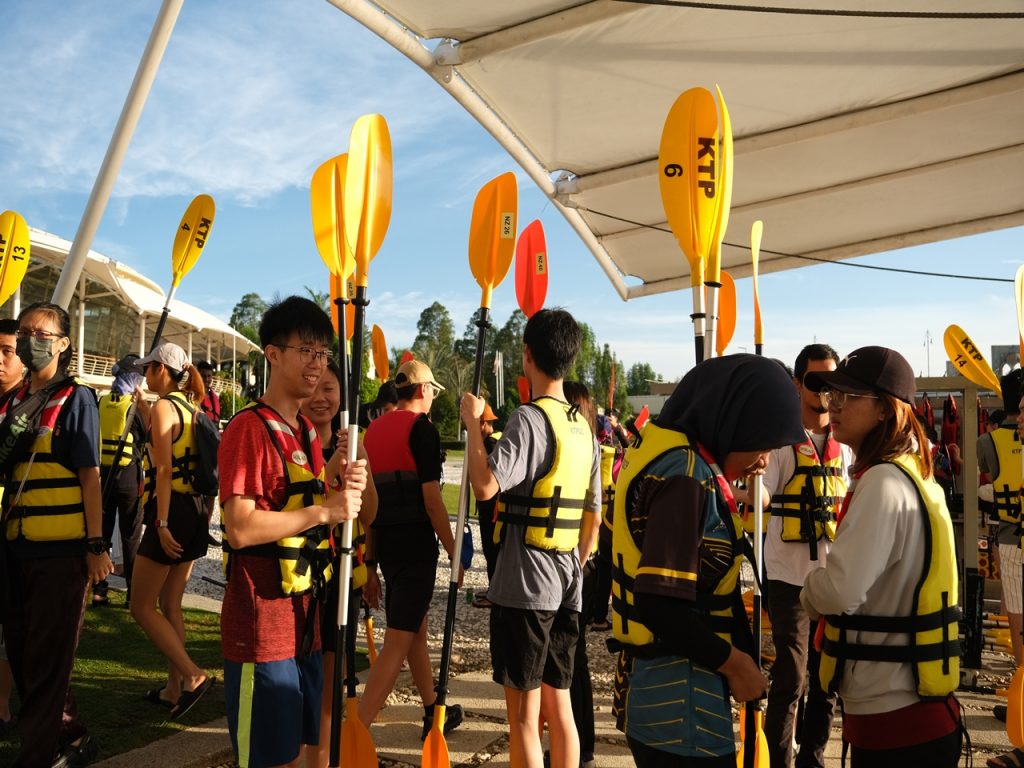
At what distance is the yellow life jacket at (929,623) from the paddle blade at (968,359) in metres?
4.57

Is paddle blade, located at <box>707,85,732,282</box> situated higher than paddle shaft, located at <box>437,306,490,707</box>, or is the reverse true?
paddle blade, located at <box>707,85,732,282</box>

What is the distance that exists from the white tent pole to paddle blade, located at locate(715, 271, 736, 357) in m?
4.08

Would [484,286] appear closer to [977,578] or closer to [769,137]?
[977,578]

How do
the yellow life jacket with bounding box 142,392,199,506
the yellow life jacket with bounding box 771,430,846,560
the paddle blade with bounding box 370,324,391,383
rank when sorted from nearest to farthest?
the yellow life jacket with bounding box 771,430,846,560 → the yellow life jacket with bounding box 142,392,199,506 → the paddle blade with bounding box 370,324,391,383

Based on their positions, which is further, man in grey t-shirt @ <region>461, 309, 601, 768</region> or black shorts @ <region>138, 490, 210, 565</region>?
black shorts @ <region>138, 490, 210, 565</region>

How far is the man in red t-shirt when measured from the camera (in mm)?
2535

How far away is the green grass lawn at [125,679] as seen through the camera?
4.25 meters

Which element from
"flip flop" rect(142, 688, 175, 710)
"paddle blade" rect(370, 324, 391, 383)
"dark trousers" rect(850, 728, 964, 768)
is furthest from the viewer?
"paddle blade" rect(370, 324, 391, 383)

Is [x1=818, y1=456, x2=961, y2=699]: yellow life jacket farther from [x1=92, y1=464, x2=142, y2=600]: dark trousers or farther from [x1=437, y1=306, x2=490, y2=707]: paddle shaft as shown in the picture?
[x1=92, y1=464, x2=142, y2=600]: dark trousers

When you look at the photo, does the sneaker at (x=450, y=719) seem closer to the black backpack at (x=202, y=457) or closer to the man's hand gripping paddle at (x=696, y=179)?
the black backpack at (x=202, y=457)

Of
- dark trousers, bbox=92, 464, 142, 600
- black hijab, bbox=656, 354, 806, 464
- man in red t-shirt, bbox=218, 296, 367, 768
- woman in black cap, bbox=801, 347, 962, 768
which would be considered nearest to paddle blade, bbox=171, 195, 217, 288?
dark trousers, bbox=92, 464, 142, 600

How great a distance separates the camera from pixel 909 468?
2.42 meters

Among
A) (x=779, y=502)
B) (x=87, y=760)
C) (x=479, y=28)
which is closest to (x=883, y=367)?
(x=779, y=502)

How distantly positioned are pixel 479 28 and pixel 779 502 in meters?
4.45
